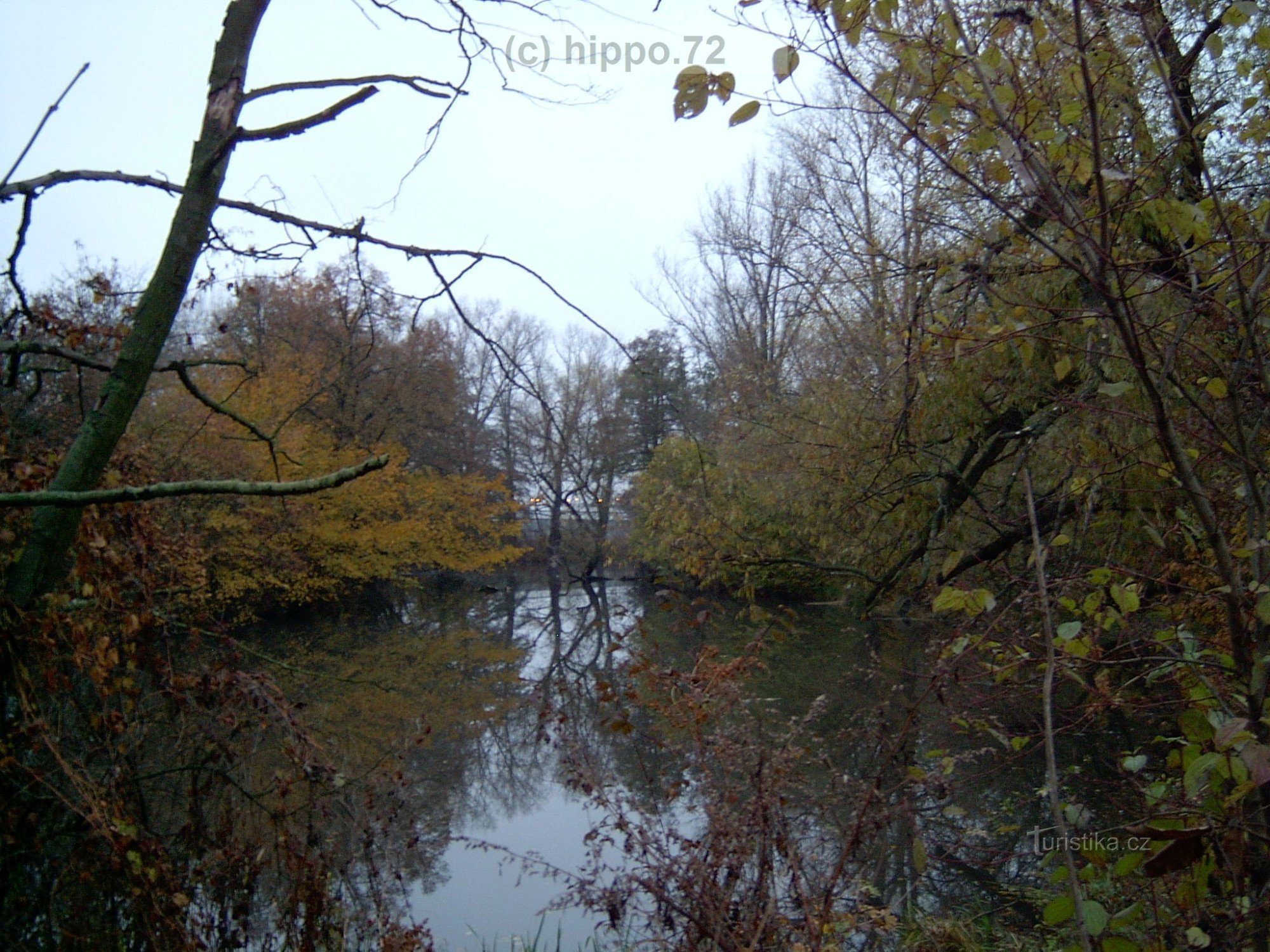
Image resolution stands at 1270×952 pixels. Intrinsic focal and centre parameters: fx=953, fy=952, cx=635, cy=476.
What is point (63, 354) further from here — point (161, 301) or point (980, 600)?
point (980, 600)

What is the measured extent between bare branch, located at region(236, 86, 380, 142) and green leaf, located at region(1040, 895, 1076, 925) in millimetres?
A: 2413

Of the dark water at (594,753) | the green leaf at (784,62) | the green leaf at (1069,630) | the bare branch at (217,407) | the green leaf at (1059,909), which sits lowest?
the dark water at (594,753)

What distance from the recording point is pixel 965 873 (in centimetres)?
582

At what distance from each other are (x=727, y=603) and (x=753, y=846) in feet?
53.1

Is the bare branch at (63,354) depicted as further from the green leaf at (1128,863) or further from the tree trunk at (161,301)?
the green leaf at (1128,863)

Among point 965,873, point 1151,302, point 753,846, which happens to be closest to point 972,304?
point 1151,302

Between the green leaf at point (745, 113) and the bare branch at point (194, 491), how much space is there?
1.00 metres

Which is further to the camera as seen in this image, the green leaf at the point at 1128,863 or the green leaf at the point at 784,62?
the green leaf at the point at 784,62

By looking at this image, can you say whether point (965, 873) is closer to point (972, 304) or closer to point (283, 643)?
point (972, 304)

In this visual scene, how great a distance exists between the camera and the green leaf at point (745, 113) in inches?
74.3

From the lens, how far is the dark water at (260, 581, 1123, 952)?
4.77m

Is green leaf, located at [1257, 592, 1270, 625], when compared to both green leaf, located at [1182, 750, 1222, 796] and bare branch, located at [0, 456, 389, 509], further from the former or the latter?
bare branch, located at [0, 456, 389, 509]

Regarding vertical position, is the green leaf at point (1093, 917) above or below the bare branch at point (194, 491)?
below

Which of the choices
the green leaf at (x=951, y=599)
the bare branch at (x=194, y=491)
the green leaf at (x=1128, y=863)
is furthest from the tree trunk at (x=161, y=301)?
the green leaf at (x=1128, y=863)
